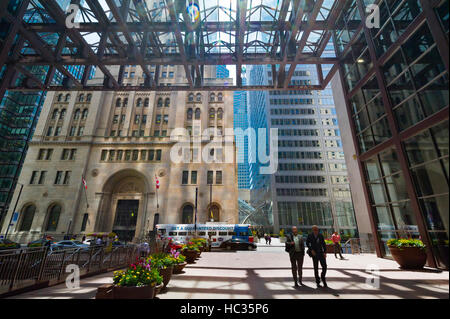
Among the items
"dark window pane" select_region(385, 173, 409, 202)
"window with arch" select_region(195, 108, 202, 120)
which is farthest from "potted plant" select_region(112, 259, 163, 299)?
"window with arch" select_region(195, 108, 202, 120)

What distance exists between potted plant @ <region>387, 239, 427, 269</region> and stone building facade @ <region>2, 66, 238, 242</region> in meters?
26.7

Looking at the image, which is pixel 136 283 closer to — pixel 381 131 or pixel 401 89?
pixel 401 89

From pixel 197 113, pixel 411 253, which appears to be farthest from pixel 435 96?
pixel 197 113

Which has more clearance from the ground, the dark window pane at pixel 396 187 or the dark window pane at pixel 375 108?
the dark window pane at pixel 375 108

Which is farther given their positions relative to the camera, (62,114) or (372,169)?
(62,114)

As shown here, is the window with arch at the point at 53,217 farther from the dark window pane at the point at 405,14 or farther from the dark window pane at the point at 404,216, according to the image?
the dark window pane at the point at 405,14

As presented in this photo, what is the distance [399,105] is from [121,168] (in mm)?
40144

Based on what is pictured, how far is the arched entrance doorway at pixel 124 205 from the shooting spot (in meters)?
35.6

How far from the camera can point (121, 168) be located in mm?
37656

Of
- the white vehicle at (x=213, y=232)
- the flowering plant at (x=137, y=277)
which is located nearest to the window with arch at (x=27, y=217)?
the white vehicle at (x=213, y=232)

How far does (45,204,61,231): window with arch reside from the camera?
34338 mm

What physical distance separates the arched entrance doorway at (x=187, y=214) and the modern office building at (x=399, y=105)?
91.8ft

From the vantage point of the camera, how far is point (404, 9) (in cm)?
994
